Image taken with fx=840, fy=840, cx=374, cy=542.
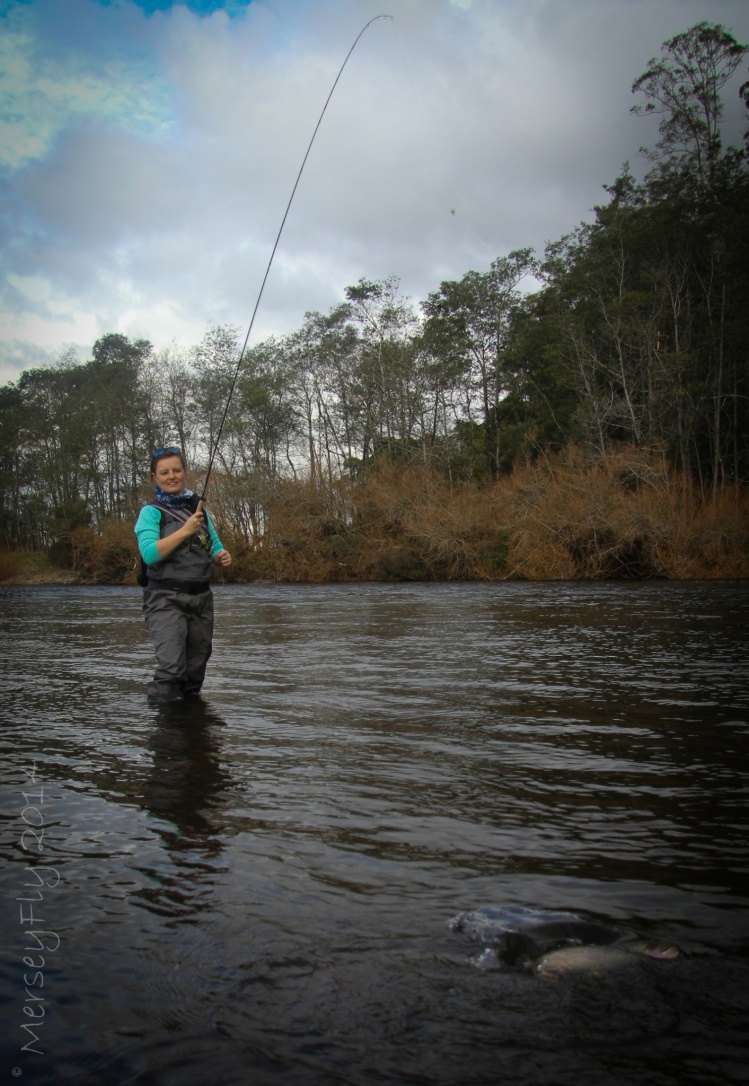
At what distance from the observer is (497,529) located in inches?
1150

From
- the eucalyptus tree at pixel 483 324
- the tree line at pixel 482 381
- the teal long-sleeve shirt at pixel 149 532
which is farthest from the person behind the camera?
the eucalyptus tree at pixel 483 324

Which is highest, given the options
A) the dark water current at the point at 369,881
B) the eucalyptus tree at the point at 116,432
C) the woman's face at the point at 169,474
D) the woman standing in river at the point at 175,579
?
the eucalyptus tree at the point at 116,432

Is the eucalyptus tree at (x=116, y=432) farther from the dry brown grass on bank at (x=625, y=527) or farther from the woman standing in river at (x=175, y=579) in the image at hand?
the woman standing in river at (x=175, y=579)

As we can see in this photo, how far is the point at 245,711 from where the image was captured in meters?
5.89

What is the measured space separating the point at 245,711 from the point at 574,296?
4090 centimetres

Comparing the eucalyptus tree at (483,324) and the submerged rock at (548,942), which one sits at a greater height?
the eucalyptus tree at (483,324)

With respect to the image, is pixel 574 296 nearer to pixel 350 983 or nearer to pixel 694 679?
pixel 694 679

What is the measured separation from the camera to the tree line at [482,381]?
37062mm

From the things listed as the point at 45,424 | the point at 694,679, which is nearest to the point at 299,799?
the point at 694,679

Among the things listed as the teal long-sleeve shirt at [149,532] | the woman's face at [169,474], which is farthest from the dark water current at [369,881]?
the woman's face at [169,474]

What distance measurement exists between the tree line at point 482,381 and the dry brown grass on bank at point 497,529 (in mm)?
1250

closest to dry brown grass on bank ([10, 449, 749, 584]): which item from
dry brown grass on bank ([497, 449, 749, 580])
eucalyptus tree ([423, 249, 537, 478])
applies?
dry brown grass on bank ([497, 449, 749, 580])

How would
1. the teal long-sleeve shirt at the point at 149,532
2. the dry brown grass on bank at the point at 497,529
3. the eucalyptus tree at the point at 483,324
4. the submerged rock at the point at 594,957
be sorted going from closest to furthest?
the submerged rock at the point at 594,957 < the teal long-sleeve shirt at the point at 149,532 < the dry brown grass on bank at the point at 497,529 < the eucalyptus tree at the point at 483,324

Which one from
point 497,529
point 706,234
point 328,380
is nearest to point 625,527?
point 497,529
